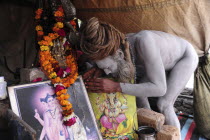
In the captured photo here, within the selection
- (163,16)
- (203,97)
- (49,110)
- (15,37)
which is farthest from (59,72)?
(15,37)

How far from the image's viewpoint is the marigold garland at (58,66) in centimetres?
188

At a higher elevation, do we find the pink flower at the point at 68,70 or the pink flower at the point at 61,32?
the pink flower at the point at 61,32

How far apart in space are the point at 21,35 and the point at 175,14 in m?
2.68

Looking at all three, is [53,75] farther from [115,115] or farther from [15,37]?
[15,37]

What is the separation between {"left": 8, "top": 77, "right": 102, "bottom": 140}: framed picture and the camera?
1.73 meters

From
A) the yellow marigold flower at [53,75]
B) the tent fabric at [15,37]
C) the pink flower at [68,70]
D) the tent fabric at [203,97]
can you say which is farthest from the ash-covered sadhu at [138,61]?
the tent fabric at [15,37]

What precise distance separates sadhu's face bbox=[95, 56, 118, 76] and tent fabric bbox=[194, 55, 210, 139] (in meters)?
1.49

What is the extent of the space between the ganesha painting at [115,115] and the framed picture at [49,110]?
135 mm

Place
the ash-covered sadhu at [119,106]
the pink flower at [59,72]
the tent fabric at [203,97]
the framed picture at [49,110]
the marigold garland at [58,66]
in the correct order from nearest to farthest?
the framed picture at [49,110], the marigold garland at [58,66], the pink flower at [59,72], the ash-covered sadhu at [119,106], the tent fabric at [203,97]

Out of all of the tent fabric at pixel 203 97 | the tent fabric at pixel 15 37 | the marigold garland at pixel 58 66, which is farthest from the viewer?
the tent fabric at pixel 15 37

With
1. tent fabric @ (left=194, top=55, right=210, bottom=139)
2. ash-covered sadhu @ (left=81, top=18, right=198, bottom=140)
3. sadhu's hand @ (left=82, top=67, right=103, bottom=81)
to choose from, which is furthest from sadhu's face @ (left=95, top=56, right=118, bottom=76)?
tent fabric @ (left=194, top=55, right=210, bottom=139)

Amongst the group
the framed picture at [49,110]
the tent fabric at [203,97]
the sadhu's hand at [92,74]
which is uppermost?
the sadhu's hand at [92,74]

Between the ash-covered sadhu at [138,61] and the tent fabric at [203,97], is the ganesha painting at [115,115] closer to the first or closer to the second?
the ash-covered sadhu at [138,61]

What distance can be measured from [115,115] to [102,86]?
30 cm
